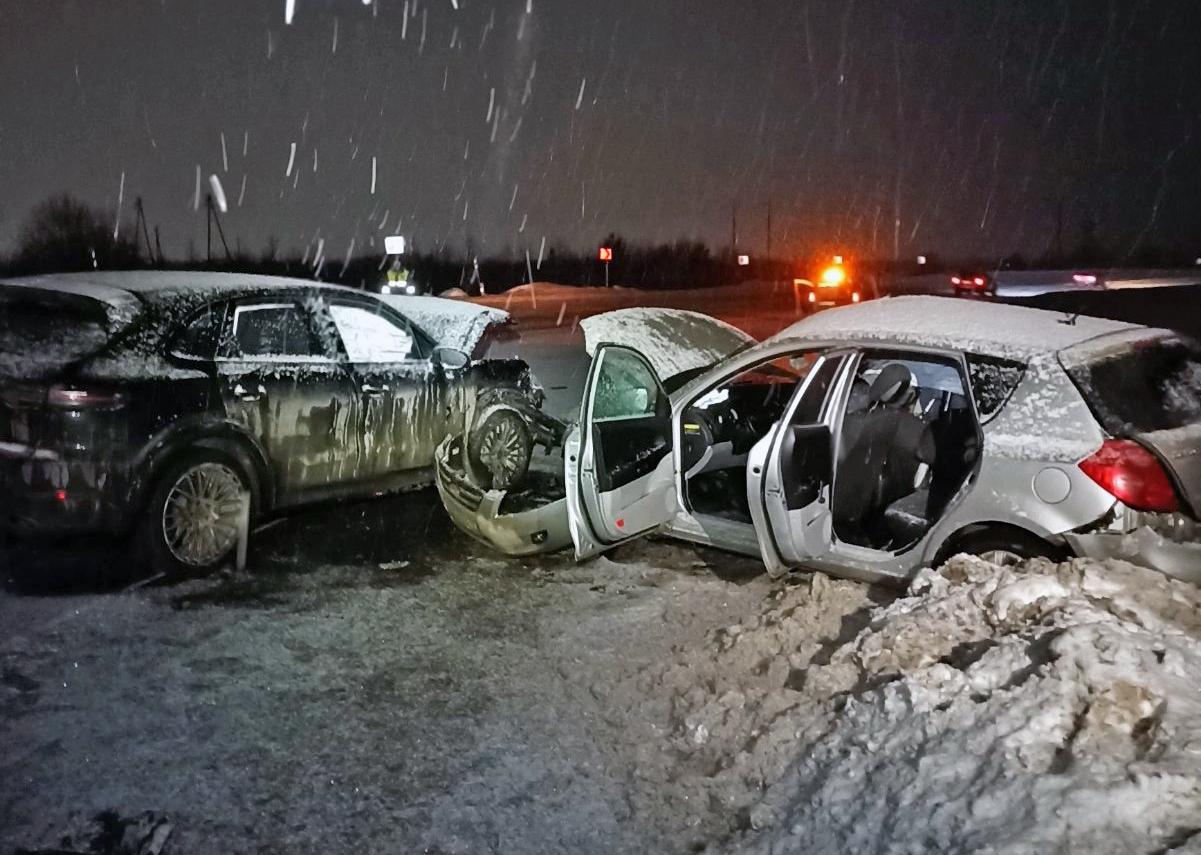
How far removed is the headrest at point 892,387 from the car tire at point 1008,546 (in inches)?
53.7

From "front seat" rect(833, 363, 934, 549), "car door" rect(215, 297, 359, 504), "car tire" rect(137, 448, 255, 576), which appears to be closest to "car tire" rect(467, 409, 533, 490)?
"car door" rect(215, 297, 359, 504)

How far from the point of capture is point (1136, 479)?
14.6 feet

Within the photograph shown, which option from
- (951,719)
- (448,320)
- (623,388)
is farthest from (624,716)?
(448,320)

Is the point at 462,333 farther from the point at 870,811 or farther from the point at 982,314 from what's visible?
the point at 870,811

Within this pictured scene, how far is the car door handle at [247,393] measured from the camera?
21.2 ft

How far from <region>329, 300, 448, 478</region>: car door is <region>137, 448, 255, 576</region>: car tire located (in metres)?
1.02

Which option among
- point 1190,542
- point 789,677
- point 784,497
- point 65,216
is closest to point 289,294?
point 784,497

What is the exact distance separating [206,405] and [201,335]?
46 cm

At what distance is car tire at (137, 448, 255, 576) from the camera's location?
6074mm

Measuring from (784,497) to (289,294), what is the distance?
12.2 ft

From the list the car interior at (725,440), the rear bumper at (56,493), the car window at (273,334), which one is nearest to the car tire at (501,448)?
the car window at (273,334)

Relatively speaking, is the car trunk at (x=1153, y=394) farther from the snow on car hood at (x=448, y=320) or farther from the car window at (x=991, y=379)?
the snow on car hood at (x=448, y=320)

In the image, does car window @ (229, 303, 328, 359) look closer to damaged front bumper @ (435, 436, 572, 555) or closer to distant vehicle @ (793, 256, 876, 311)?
damaged front bumper @ (435, 436, 572, 555)

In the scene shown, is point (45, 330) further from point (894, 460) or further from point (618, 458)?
point (894, 460)
